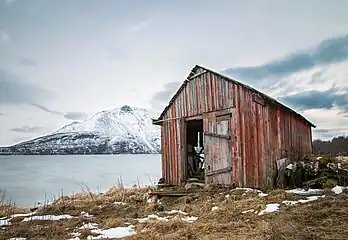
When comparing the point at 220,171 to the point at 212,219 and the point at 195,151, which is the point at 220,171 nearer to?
the point at 195,151

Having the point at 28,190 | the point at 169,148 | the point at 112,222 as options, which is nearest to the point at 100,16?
the point at 169,148

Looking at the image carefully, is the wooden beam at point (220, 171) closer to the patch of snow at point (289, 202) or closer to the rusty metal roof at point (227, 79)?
the rusty metal roof at point (227, 79)

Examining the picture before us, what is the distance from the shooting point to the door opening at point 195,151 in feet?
45.3

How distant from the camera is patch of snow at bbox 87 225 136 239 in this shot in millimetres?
5900

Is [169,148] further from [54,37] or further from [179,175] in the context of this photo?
[54,37]

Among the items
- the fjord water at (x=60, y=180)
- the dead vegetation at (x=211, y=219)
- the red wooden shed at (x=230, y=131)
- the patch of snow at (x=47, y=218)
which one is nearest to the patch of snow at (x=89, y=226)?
the dead vegetation at (x=211, y=219)

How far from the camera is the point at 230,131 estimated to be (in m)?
10.9

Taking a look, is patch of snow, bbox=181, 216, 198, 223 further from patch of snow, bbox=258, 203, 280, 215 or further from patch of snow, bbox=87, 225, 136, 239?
patch of snow, bbox=258, 203, 280, 215

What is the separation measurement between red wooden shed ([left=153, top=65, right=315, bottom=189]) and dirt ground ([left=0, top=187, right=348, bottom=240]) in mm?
1192

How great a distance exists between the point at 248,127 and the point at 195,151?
482 cm

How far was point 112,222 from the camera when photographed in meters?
7.08

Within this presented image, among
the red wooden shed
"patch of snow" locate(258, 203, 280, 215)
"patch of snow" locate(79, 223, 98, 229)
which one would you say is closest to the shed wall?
the red wooden shed

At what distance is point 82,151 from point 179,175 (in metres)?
128

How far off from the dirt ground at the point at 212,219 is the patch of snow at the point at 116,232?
0.44ft
